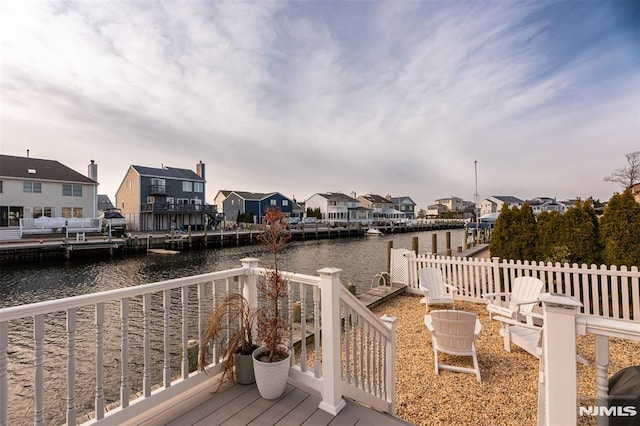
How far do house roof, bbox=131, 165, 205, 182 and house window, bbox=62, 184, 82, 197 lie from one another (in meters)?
6.57

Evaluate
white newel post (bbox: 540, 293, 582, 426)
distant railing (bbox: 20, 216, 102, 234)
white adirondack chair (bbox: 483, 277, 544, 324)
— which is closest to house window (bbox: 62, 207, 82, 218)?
distant railing (bbox: 20, 216, 102, 234)

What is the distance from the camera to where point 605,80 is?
738cm

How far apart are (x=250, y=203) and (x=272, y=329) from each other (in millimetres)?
46414

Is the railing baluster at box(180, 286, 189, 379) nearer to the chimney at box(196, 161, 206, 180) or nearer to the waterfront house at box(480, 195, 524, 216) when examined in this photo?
the chimney at box(196, 161, 206, 180)

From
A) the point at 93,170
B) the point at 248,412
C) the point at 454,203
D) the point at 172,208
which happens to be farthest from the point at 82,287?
the point at 454,203

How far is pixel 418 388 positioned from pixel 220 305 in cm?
284

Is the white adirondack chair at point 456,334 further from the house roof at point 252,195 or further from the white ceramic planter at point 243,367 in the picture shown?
the house roof at point 252,195

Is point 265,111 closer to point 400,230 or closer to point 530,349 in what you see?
point 530,349

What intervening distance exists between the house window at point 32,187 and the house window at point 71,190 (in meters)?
1.67

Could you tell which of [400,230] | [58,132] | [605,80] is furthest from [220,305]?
[400,230]

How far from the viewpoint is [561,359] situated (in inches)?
58.1

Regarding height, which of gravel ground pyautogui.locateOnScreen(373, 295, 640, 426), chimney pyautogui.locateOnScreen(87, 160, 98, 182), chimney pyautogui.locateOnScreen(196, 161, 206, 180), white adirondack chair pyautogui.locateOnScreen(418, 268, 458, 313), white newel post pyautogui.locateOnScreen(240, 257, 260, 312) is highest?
chimney pyautogui.locateOnScreen(196, 161, 206, 180)

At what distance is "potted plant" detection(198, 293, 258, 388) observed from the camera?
2781mm

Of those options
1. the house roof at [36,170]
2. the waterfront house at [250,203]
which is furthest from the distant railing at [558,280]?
the waterfront house at [250,203]
